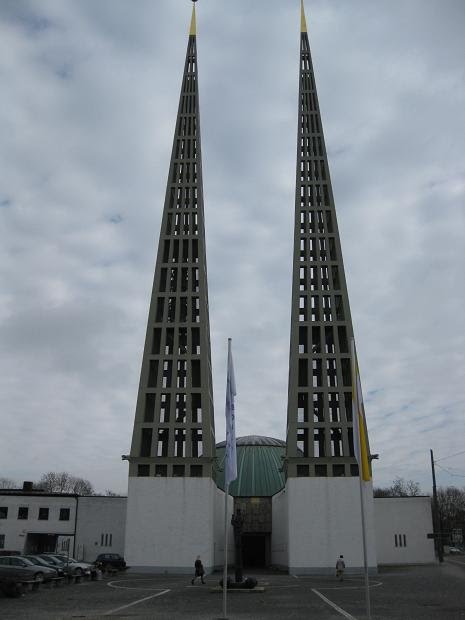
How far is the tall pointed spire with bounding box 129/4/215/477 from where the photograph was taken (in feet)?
176

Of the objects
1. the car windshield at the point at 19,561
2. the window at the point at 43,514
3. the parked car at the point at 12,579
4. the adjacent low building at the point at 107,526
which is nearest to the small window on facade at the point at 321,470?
the adjacent low building at the point at 107,526

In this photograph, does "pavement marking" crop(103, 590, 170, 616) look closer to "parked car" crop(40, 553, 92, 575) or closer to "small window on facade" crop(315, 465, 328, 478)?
"parked car" crop(40, 553, 92, 575)

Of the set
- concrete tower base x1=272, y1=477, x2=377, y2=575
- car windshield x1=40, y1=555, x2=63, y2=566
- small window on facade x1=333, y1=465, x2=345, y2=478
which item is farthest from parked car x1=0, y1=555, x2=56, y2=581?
small window on facade x1=333, y1=465, x2=345, y2=478

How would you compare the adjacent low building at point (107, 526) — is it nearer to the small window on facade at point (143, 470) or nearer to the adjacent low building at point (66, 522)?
the adjacent low building at point (66, 522)

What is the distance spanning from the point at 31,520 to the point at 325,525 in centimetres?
3192

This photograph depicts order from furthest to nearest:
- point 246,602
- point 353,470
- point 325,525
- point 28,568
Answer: point 353,470
point 325,525
point 28,568
point 246,602

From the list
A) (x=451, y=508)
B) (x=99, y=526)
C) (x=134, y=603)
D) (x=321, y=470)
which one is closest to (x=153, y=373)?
(x=99, y=526)

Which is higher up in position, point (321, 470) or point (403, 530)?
point (321, 470)

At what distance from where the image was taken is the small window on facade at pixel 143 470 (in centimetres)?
5322

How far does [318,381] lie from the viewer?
186 feet

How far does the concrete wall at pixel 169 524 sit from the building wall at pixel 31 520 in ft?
44.3

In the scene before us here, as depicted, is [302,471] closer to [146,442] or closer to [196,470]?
[196,470]

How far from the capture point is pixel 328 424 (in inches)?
2066

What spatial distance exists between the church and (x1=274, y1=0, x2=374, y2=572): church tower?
0.11 meters
